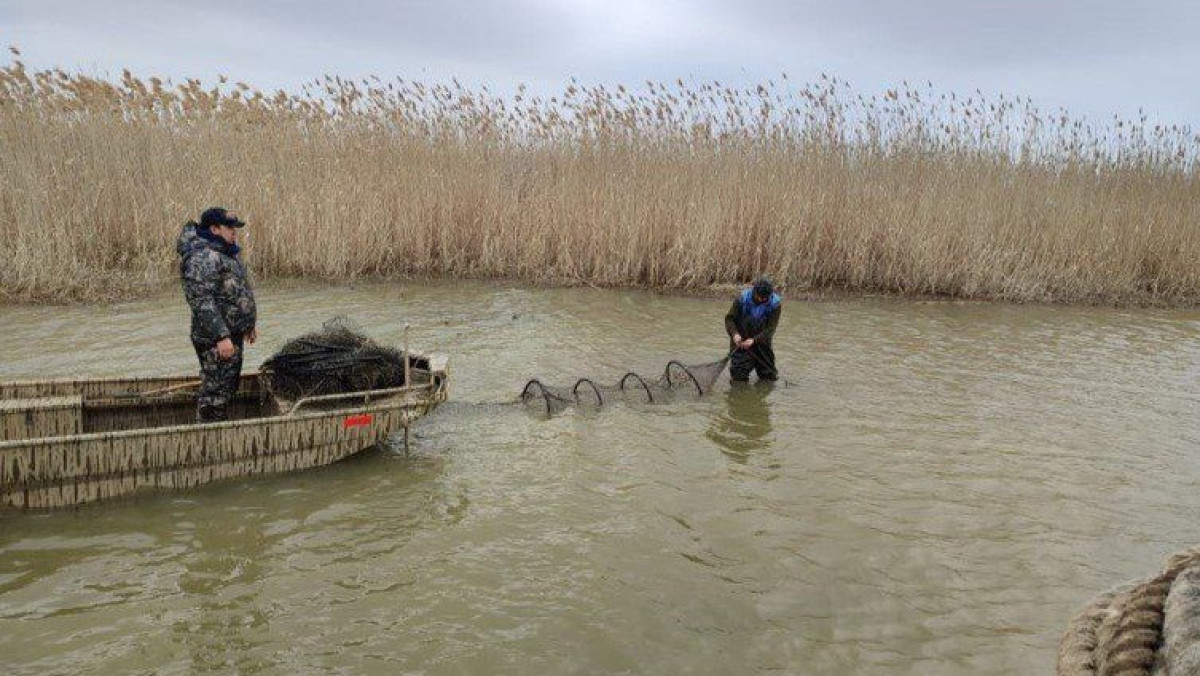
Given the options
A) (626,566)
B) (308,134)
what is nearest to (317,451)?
(626,566)

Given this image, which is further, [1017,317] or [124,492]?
[1017,317]

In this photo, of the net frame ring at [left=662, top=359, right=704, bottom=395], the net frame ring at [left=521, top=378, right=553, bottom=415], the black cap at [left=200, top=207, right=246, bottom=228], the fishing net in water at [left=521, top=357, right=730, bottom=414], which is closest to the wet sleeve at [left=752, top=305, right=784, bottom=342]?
the fishing net in water at [left=521, top=357, right=730, bottom=414]

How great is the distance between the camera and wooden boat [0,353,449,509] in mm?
4602

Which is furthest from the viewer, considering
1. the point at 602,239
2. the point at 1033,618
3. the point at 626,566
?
the point at 602,239

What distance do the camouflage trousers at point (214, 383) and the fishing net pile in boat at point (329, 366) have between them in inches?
9.6

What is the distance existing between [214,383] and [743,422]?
13.6 feet

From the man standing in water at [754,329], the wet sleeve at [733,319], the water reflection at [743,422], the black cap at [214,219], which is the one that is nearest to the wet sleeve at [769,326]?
the man standing in water at [754,329]

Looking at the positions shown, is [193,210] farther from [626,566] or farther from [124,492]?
[626,566]

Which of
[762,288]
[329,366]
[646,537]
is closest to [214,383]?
[329,366]

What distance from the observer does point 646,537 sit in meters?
4.83

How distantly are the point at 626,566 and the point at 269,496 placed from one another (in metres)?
2.33

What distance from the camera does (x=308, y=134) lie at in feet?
40.7

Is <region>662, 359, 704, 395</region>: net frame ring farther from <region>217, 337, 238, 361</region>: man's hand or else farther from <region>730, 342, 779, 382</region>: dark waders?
<region>217, 337, 238, 361</region>: man's hand

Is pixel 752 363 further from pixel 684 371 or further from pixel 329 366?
pixel 329 366
